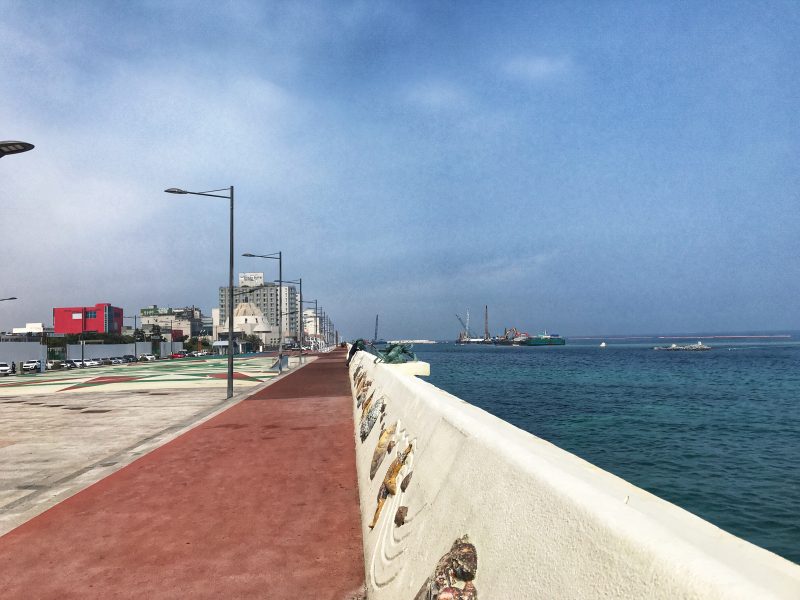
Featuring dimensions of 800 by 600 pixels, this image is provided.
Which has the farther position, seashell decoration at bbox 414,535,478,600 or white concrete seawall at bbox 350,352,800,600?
seashell decoration at bbox 414,535,478,600

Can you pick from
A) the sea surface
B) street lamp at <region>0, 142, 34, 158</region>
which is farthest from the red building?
street lamp at <region>0, 142, 34, 158</region>

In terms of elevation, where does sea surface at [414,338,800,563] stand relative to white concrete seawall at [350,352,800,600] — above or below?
below

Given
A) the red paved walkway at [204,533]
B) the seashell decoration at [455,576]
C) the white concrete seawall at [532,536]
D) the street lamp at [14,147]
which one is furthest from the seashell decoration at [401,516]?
the street lamp at [14,147]

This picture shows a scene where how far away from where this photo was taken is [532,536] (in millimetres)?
2965

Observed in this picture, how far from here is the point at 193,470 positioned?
10.2 meters

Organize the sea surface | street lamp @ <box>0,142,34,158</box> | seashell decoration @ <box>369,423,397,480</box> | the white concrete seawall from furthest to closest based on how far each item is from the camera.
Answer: the sea surface, street lamp @ <box>0,142,34,158</box>, seashell decoration @ <box>369,423,397,480</box>, the white concrete seawall

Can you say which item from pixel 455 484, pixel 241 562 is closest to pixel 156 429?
pixel 241 562

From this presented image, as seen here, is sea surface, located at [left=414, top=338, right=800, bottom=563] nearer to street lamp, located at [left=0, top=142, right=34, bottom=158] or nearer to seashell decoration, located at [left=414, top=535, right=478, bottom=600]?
seashell decoration, located at [left=414, top=535, right=478, bottom=600]

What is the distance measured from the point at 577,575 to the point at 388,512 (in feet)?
12.1

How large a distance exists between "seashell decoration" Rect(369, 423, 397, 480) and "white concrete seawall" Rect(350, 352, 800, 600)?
1537 millimetres

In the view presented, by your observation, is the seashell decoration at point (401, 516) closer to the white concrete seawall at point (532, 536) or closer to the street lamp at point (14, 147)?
the white concrete seawall at point (532, 536)

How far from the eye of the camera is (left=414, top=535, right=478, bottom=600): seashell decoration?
3.30 metres

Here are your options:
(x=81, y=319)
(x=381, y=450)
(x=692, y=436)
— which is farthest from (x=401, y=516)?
(x=81, y=319)

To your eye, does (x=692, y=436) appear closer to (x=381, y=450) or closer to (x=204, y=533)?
(x=381, y=450)
